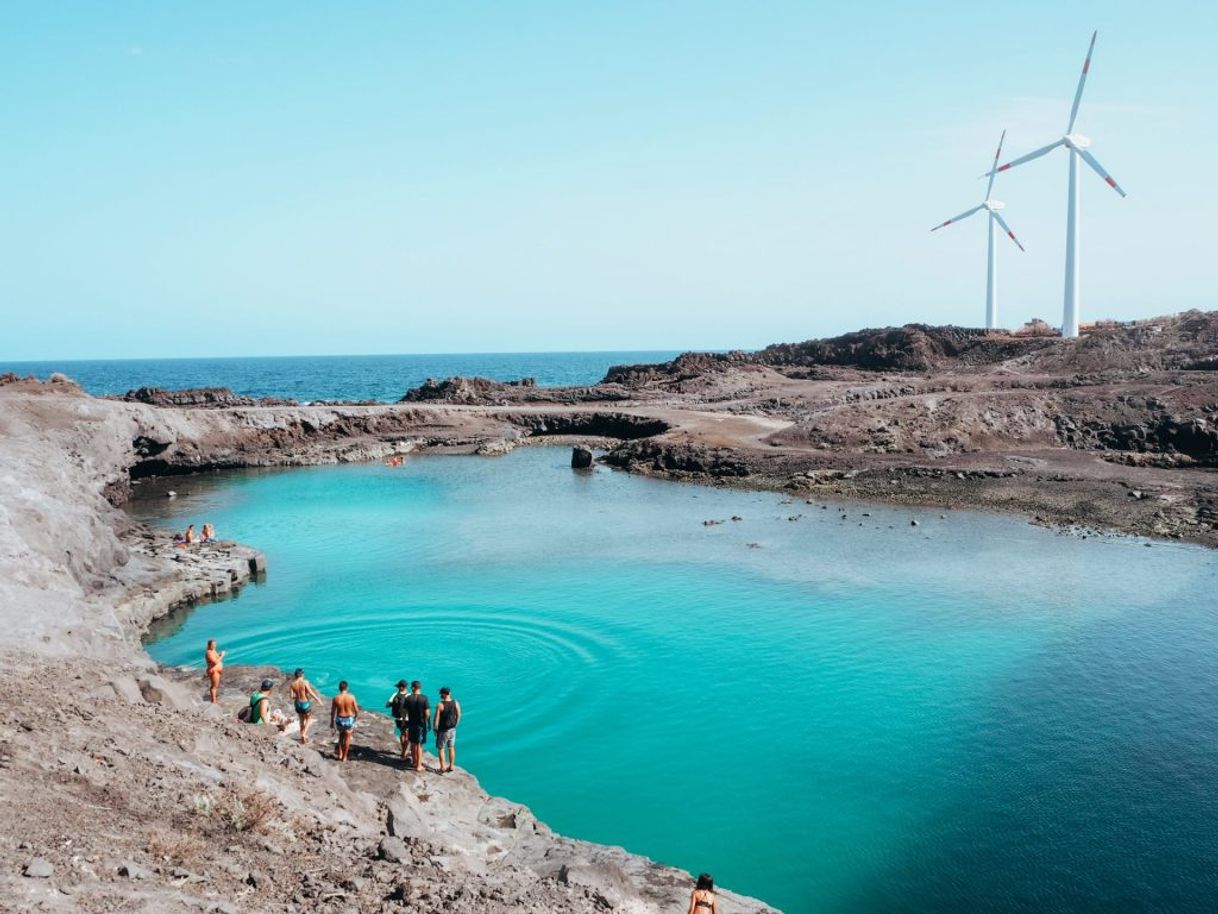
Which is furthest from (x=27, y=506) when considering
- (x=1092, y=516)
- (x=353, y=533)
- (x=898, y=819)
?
(x=1092, y=516)

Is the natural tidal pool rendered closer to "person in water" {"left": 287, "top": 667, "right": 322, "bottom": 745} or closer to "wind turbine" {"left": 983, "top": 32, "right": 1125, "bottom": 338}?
"person in water" {"left": 287, "top": 667, "right": 322, "bottom": 745}

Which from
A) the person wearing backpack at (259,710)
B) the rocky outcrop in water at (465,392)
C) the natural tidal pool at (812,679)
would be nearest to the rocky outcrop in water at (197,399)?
the rocky outcrop in water at (465,392)

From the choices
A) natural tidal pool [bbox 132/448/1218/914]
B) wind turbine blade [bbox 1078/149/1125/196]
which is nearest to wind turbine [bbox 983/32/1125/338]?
wind turbine blade [bbox 1078/149/1125/196]

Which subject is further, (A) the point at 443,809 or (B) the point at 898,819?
(B) the point at 898,819

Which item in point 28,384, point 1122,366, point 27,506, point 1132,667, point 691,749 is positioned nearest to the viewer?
point 691,749

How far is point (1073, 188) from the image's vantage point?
280 ft

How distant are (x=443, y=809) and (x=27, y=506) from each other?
65.6 feet

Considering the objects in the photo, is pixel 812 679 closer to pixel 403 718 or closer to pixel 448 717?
pixel 448 717

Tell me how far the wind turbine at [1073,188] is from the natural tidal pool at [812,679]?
52144mm

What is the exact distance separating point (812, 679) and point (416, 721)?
483 inches

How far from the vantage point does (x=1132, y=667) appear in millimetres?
26891

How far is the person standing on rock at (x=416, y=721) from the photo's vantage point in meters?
19.0

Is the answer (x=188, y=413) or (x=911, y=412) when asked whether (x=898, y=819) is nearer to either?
(x=911, y=412)

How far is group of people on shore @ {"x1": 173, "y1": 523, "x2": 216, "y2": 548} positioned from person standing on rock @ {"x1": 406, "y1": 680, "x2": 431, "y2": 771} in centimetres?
2496
